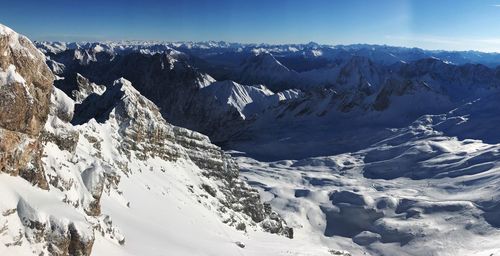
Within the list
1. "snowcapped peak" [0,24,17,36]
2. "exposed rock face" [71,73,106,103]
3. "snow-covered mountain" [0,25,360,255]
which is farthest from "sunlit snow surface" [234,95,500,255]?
"snowcapped peak" [0,24,17,36]

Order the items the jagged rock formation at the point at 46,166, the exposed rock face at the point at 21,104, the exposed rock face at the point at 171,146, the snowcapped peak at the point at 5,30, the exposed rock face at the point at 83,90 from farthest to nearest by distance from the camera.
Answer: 1. the exposed rock face at the point at 83,90
2. the exposed rock face at the point at 171,146
3. the snowcapped peak at the point at 5,30
4. the exposed rock face at the point at 21,104
5. the jagged rock formation at the point at 46,166

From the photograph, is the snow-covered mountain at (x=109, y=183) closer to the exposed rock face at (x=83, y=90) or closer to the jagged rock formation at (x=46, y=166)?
the jagged rock formation at (x=46, y=166)

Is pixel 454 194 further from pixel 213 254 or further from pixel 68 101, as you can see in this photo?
pixel 68 101

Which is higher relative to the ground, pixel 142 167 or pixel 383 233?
pixel 142 167

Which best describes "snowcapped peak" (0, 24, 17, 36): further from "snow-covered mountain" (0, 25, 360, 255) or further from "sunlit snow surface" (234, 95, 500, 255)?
"sunlit snow surface" (234, 95, 500, 255)

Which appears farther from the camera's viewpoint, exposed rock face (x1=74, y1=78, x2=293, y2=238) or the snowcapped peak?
exposed rock face (x1=74, y1=78, x2=293, y2=238)

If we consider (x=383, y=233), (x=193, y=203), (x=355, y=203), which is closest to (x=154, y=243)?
(x=193, y=203)

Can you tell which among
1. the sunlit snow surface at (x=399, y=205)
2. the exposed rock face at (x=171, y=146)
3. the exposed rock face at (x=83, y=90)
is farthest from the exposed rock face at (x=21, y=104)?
the exposed rock face at (x=83, y=90)

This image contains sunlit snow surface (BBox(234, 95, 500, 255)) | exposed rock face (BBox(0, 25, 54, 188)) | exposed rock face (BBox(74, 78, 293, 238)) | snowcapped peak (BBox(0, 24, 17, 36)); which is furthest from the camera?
sunlit snow surface (BBox(234, 95, 500, 255))
